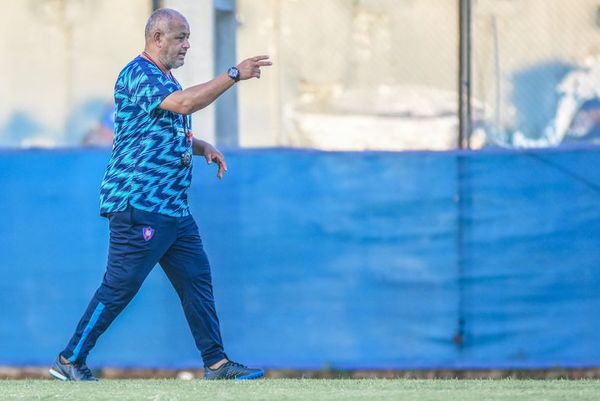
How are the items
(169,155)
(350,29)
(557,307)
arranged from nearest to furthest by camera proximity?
(169,155) < (557,307) < (350,29)

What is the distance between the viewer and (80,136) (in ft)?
40.8

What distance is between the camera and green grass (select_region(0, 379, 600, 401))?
613 centimetres

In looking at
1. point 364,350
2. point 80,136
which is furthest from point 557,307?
point 80,136

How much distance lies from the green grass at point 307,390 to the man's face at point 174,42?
5.23ft

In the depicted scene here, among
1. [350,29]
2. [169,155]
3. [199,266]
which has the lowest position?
[199,266]

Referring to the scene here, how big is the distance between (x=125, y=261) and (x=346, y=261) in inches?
69.9

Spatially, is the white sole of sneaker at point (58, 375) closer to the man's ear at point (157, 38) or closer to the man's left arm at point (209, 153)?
the man's left arm at point (209, 153)

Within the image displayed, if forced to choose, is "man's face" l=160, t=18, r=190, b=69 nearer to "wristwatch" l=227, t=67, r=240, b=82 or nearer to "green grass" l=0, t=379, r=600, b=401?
"wristwatch" l=227, t=67, r=240, b=82

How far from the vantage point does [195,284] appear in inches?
273

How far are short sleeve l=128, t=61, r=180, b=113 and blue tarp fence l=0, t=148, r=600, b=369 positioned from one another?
1685 mm

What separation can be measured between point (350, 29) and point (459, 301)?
14.1 ft

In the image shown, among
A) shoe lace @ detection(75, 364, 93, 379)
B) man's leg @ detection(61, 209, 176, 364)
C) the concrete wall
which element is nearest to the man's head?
man's leg @ detection(61, 209, 176, 364)

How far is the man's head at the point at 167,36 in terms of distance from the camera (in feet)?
21.8

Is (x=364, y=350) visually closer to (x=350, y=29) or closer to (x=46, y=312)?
(x=46, y=312)
